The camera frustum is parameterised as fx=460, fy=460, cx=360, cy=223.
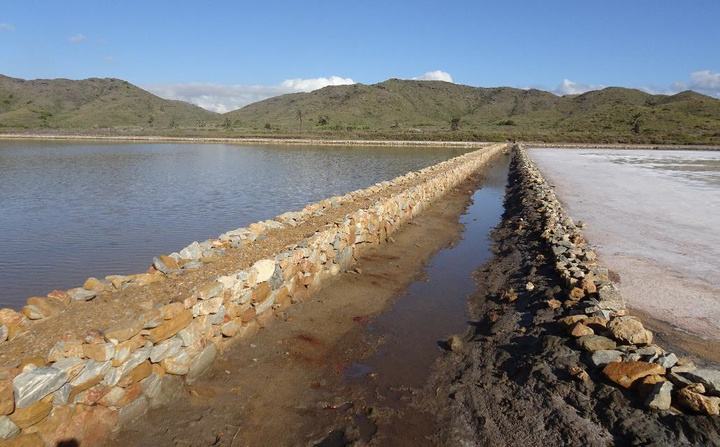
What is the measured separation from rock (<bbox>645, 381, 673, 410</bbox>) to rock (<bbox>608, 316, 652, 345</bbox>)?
0.93m

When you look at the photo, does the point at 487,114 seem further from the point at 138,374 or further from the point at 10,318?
the point at 10,318

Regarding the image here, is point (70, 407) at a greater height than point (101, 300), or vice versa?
point (101, 300)

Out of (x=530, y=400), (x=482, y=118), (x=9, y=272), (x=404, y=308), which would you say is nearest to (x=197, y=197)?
(x=9, y=272)

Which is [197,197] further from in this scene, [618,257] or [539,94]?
[539,94]

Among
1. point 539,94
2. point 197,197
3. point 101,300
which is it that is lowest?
point 197,197

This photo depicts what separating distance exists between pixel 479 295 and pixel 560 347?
2.97 metres

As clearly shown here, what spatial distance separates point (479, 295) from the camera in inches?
315

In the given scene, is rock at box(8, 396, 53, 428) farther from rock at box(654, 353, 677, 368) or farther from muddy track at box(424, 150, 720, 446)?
rock at box(654, 353, 677, 368)

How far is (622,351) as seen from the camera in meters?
4.61

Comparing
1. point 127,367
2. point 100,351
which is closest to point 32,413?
point 100,351

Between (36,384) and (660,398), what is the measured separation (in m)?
4.86

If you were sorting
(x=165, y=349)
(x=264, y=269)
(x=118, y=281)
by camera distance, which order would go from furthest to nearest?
(x=264, y=269) → (x=118, y=281) → (x=165, y=349)

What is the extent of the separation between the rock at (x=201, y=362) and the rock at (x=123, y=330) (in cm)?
84

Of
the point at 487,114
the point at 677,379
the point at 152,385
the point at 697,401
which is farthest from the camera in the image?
the point at 487,114
